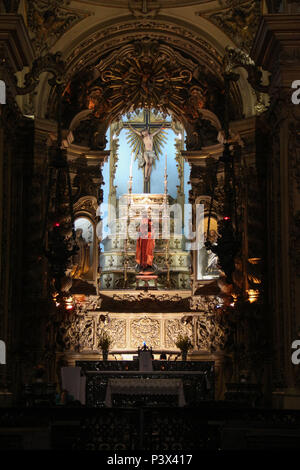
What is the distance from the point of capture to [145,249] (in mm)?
21672

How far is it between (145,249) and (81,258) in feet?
7.02

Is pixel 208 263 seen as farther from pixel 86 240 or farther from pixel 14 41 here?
pixel 14 41

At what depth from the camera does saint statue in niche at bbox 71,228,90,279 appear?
2011 centimetres

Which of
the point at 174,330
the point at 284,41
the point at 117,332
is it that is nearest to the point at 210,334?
the point at 174,330

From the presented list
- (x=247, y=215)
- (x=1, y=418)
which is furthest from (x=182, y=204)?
(x=1, y=418)

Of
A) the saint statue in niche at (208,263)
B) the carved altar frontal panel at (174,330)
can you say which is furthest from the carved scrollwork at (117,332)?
the saint statue in niche at (208,263)

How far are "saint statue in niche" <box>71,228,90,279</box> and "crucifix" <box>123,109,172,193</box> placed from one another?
3924 millimetres

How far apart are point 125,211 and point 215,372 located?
630cm

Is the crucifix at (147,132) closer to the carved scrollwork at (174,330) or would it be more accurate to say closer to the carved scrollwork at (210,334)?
the carved scrollwork at (174,330)

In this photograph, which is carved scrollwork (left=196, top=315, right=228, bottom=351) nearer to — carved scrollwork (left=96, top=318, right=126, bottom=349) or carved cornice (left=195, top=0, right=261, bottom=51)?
carved scrollwork (left=96, top=318, right=126, bottom=349)

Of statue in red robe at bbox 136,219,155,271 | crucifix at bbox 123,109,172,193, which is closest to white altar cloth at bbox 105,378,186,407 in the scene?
statue in red robe at bbox 136,219,155,271

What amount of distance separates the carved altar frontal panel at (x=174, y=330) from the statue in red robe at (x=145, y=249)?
1.98 m

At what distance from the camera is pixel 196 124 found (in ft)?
68.2

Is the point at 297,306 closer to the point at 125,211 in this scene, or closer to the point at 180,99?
the point at 180,99
